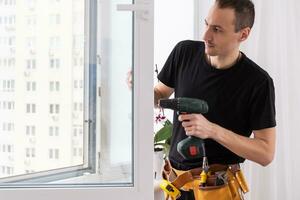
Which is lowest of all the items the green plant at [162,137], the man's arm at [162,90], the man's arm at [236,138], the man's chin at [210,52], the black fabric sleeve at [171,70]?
the green plant at [162,137]

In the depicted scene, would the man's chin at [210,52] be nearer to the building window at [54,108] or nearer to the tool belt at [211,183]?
the tool belt at [211,183]

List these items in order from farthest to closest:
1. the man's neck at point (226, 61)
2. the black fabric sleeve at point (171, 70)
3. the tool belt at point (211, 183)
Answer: the black fabric sleeve at point (171, 70)
the man's neck at point (226, 61)
the tool belt at point (211, 183)

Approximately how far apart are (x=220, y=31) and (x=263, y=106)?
0.33m

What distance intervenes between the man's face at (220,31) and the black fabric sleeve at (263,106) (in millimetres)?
203

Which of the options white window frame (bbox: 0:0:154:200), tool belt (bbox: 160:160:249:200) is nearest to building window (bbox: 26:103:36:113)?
white window frame (bbox: 0:0:154:200)

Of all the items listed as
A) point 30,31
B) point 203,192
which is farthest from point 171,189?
point 30,31

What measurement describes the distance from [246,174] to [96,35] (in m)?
1.11

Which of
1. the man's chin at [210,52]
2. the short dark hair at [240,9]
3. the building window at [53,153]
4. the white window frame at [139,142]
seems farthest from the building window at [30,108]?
the short dark hair at [240,9]

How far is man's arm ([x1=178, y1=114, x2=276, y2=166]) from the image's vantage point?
1.35 metres

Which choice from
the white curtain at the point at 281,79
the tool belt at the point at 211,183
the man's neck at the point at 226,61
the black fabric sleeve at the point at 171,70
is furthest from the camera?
the white curtain at the point at 281,79

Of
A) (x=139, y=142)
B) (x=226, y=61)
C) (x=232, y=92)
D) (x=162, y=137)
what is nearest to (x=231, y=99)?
(x=232, y=92)

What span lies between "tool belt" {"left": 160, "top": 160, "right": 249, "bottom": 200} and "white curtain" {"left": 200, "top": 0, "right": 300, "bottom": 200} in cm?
55

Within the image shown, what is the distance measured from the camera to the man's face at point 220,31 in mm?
1505

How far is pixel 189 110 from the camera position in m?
1.34
